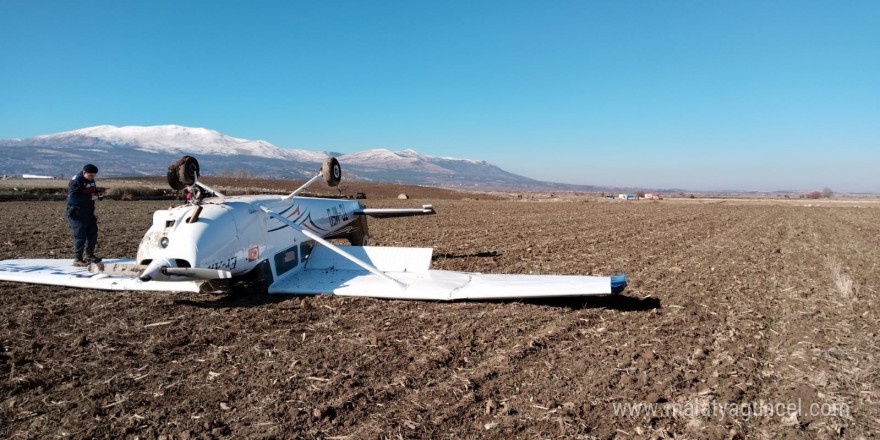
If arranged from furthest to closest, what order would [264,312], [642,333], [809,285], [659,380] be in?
[809,285] → [264,312] → [642,333] → [659,380]

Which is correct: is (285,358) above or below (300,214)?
below

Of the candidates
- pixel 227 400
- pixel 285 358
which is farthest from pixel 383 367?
pixel 227 400

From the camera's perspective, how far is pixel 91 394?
450 cm

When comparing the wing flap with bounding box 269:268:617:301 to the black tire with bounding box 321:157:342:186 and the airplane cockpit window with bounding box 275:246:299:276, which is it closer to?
the airplane cockpit window with bounding box 275:246:299:276

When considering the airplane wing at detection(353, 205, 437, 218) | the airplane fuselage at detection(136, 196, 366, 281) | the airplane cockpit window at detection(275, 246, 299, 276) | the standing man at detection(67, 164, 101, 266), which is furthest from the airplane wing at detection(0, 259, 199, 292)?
the airplane wing at detection(353, 205, 437, 218)

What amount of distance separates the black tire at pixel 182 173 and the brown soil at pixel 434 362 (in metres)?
2.28

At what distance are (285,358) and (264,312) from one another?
2.11m

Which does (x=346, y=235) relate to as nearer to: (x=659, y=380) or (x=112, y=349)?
(x=112, y=349)

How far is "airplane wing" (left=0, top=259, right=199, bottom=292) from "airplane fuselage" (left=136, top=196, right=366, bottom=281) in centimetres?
61

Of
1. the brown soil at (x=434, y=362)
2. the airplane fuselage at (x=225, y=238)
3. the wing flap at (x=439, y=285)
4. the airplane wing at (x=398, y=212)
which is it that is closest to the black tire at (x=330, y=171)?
the airplane fuselage at (x=225, y=238)

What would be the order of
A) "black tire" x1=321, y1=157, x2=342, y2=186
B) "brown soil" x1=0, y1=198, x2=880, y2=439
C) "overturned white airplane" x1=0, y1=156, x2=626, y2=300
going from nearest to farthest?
"brown soil" x1=0, y1=198, x2=880, y2=439
"overturned white airplane" x1=0, y1=156, x2=626, y2=300
"black tire" x1=321, y1=157, x2=342, y2=186

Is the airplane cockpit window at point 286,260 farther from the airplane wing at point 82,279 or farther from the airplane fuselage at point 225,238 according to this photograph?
the airplane wing at point 82,279

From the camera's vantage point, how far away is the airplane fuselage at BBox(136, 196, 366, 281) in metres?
7.18

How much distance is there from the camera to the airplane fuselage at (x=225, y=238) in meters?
7.18
